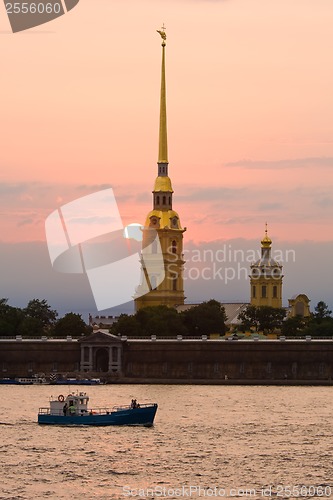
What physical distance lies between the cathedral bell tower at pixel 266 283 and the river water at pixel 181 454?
5587 centimetres

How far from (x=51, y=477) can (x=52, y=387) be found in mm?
43381

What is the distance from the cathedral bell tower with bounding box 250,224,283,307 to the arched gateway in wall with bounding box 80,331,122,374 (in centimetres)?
3237

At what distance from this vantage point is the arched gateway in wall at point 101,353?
350ft

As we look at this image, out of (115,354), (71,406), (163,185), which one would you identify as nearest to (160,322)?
(115,354)

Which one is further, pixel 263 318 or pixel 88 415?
pixel 263 318

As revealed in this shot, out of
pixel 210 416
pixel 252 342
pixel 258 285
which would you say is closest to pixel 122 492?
pixel 210 416

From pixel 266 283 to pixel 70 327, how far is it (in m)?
25.1

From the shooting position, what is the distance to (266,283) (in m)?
139

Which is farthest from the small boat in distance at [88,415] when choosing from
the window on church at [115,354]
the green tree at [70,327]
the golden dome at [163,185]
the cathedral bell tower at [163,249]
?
the golden dome at [163,185]

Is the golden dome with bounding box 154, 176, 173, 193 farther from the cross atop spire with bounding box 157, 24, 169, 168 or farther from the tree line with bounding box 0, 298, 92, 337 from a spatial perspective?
the tree line with bounding box 0, 298, 92, 337

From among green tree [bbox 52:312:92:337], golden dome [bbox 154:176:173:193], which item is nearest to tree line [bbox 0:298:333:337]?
green tree [bbox 52:312:92:337]

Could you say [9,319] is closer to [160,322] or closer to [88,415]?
[160,322]

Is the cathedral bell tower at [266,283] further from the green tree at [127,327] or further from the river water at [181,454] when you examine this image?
the river water at [181,454]

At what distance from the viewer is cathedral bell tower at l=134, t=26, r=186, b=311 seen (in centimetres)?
13425
